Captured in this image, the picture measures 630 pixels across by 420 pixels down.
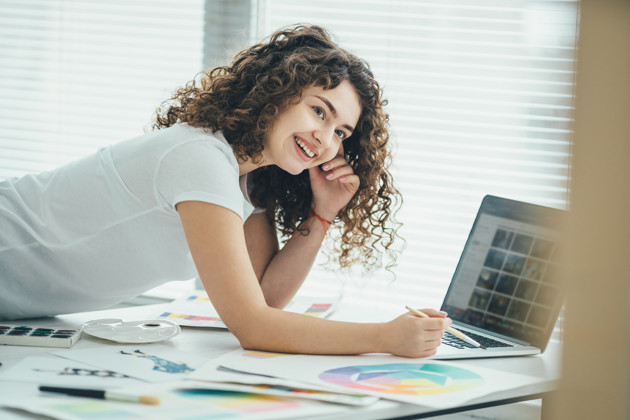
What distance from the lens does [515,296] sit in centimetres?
122

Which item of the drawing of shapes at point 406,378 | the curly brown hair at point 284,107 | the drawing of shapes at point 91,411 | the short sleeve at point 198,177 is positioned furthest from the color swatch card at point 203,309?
the drawing of shapes at point 91,411

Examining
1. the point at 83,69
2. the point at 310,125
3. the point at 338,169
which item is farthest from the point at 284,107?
the point at 83,69

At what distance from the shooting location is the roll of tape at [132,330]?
1.07m

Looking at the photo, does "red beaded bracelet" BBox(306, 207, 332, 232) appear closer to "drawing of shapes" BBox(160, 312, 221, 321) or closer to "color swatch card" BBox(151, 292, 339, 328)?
"color swatch card" BBox(151, 292, 339, 328)

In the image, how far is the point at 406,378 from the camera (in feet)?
2.98

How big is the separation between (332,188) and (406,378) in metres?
0.71

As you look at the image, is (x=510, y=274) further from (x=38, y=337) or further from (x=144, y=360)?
(x=38, y=337)

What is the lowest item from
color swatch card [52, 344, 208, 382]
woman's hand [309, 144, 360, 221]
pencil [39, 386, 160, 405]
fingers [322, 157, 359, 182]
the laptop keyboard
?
color swatch card [52, 344, 208, 382]

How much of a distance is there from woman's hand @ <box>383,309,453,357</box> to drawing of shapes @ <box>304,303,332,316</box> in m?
0.38

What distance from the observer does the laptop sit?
1158mm

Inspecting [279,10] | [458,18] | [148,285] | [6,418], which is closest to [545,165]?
[458,18]

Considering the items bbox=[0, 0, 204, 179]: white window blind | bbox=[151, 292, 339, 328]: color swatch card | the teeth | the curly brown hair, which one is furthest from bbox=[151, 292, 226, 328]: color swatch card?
bbox=[0, 0, 204, 179]: white window blind

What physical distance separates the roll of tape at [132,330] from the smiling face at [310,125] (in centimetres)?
42

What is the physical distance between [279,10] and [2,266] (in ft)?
3.55
